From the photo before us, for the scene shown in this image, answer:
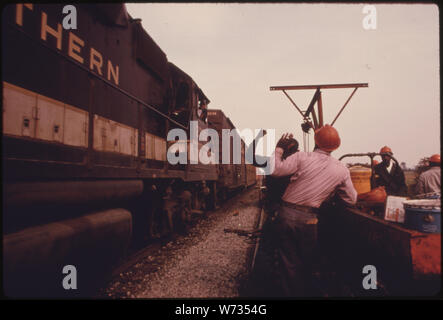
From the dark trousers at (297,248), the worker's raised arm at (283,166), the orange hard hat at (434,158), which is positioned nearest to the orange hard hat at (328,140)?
the worker's raised arm at (283,166)

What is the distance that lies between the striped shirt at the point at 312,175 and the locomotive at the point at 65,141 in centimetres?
194

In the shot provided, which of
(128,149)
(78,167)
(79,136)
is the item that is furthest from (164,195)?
(78,167)

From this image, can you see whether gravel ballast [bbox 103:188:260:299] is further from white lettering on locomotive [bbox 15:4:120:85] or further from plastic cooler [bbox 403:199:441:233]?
white lettering on locomotive [bbox 15:4:120:85]

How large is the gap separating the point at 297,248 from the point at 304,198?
510 mm

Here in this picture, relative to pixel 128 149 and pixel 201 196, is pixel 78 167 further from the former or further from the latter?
pixel 201 196

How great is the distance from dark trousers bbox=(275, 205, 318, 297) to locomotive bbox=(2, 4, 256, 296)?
6.21ft

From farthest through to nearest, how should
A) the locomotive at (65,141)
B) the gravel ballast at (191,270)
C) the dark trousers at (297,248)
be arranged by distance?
the gravel ballast at (191,270) < the dark trousers at (297,248) < the locomotive at (65,141)

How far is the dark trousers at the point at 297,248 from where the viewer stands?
2488 millimetres

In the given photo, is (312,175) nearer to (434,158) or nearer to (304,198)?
(304,198)

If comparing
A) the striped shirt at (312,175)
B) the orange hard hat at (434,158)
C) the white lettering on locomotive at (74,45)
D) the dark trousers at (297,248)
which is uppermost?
the white lettering on locomotive at (74,45)

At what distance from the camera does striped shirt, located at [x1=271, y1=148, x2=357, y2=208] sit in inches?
103

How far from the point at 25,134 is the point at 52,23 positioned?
132 centimetres

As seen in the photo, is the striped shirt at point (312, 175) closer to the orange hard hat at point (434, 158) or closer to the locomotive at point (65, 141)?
the locomotive at point (65, 141)
